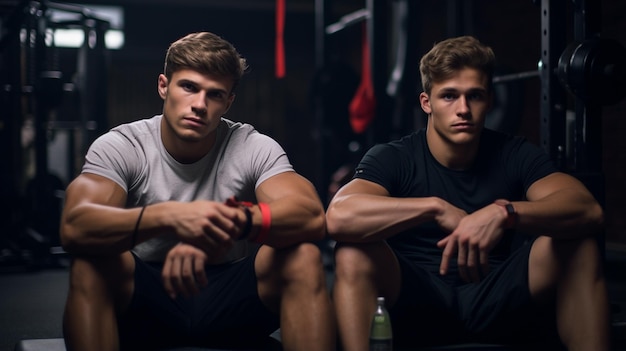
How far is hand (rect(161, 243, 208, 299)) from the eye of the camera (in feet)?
5.84

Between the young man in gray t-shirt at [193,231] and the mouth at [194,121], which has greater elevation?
the mouth at [194,121]

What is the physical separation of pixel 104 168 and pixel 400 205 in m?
0.73

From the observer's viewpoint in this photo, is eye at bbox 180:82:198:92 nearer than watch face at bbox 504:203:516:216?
No

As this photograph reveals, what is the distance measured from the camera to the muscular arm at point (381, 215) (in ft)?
6.39

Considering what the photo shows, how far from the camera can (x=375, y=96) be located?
14.9 feet

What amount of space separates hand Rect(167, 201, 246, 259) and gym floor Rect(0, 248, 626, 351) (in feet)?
4.21

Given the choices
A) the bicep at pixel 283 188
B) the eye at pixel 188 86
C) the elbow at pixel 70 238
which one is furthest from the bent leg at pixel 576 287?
the elbow at pixel 70 238

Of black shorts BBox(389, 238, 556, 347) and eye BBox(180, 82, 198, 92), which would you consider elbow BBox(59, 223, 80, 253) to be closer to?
eye BBox(180, 82, 198, 92)

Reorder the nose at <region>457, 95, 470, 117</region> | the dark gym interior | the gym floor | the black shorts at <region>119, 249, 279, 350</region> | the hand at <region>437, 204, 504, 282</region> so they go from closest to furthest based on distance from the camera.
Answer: the hand at <region>437, 204, 504, 282</region>, the black shorts at <region>119, 249, 279, 350</region>, the nose at <region>457, 95, 470, 117</region>, the dark gym interior, the gym floor

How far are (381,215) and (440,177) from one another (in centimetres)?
30

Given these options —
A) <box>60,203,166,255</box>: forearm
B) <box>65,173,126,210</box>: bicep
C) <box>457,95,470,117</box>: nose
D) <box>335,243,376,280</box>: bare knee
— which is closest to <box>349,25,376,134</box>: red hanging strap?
<box>457,95,470,117</box>: nose

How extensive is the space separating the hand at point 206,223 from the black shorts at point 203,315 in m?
0.20

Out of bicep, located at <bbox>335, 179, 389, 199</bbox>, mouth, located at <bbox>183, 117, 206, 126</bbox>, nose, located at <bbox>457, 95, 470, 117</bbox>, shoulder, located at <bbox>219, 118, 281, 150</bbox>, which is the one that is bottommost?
bicep, located at <bbox>335, 179, 389, 199</bbox>

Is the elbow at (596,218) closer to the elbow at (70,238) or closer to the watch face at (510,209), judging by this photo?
the watch face at (510,209)
